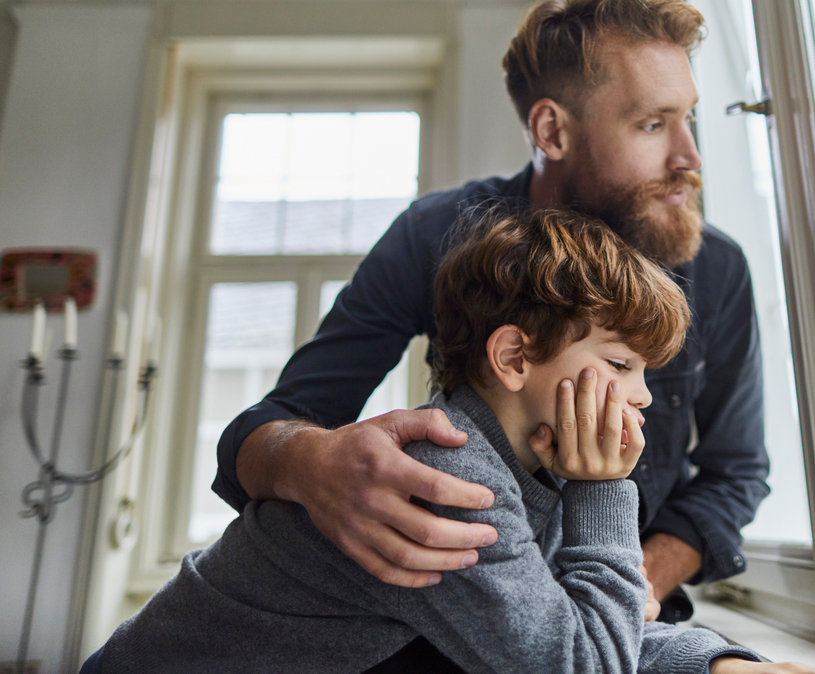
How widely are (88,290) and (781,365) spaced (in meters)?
2.12

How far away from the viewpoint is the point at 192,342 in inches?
96.8

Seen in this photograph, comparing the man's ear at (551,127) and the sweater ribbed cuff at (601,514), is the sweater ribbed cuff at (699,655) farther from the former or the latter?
the man's ear at (551,127)

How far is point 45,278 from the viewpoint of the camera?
7.14 feet

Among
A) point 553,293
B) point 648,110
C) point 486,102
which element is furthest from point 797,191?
point 486,102

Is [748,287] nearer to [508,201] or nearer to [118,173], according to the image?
[508,201]

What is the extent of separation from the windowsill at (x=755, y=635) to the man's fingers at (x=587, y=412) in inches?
15.3

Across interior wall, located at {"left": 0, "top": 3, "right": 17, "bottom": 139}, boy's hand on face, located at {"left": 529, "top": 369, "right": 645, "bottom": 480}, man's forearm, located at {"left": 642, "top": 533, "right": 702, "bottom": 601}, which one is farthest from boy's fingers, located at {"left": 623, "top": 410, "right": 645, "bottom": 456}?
interior wall, located at {"left": 0, "top": 3, "right": 17, "bottom": 139}

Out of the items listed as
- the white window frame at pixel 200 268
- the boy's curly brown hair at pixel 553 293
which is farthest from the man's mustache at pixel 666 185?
the white window frame at pixel 200 268

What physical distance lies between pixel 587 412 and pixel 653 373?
1.10ft

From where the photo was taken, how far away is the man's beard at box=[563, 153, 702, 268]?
881 millimetres

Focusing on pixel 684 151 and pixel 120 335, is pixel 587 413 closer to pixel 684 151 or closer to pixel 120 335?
pixel 684 151

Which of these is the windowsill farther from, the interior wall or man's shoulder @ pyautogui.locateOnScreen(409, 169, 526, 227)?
the interior wall

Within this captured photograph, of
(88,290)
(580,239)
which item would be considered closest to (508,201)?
(580,239)

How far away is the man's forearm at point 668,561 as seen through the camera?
91cm
